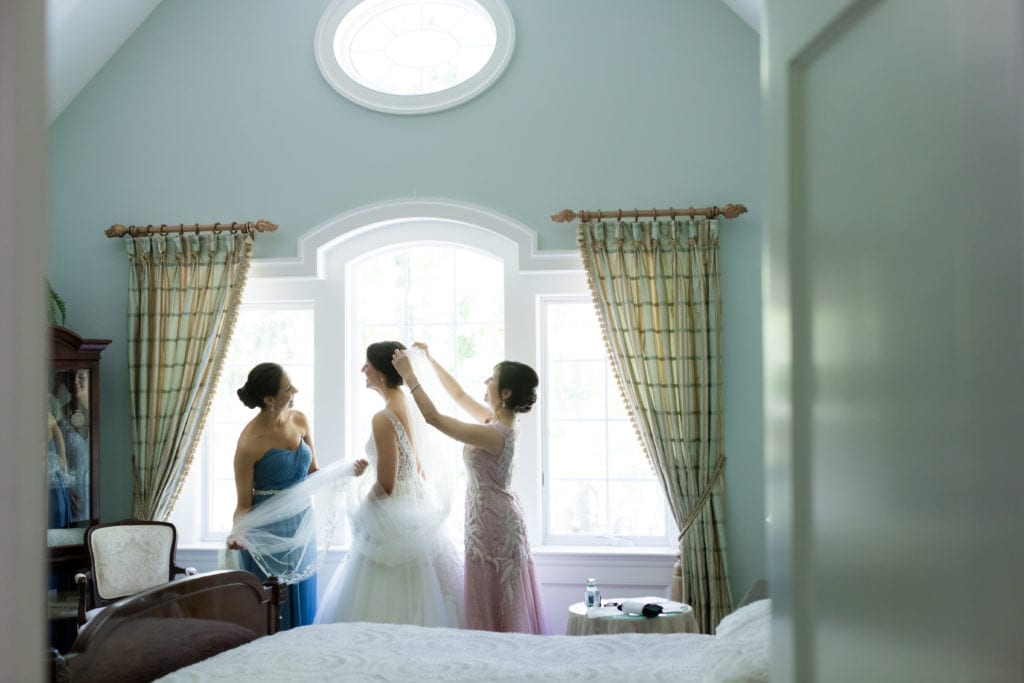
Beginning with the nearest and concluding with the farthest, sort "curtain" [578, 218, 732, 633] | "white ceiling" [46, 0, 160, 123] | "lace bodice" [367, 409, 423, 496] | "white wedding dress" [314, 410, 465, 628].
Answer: "white wedding dress" [314, 410, 465, 628], "lace bodice" [367, 409, 423, 496], "curtain" [578, 218, 732, 633], "white ceiling" [46, 0, 160, 123]

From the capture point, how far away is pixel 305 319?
5.62m

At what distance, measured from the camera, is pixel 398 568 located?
14.6ft

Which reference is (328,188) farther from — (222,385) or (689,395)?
(689,395)

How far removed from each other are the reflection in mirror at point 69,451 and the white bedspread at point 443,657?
2080mm

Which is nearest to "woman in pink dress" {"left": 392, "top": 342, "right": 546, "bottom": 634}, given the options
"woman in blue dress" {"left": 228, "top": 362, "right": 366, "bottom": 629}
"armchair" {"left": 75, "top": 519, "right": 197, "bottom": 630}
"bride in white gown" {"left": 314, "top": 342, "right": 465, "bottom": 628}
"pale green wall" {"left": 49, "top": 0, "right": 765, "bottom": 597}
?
"bride in white gown" {"left": 314, "top": 342, "right": 465, "bottom": 628}

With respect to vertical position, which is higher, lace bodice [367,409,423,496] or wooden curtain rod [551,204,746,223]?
wooden curtain rod [551,204,746,223]

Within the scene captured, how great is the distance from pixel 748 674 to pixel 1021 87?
1.80m

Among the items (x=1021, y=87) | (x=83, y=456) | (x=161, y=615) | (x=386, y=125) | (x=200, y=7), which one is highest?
(x=200, y=7)

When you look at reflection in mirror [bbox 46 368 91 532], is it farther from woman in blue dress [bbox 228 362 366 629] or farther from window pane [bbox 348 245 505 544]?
window pane [bbox 348 245 505 544]

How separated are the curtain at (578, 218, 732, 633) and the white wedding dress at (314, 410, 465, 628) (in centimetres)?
112

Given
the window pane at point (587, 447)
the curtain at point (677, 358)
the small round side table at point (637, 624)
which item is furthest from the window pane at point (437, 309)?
the small round side table at point (637, 624)

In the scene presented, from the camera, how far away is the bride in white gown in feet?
14.6

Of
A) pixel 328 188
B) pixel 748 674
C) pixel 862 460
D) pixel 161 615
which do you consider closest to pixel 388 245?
pixel 328 188

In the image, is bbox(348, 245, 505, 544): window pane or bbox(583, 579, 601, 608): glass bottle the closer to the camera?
bbox(583, 579, 601, 608): glass bottle
